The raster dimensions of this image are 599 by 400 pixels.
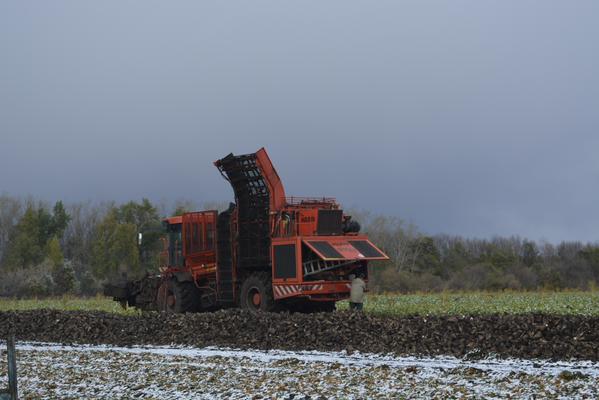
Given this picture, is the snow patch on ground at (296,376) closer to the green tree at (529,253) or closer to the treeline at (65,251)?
the treeline at (65,251)

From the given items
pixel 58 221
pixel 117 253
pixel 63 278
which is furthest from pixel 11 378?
pixel 58 221

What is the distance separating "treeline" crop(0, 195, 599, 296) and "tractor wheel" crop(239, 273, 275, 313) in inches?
809

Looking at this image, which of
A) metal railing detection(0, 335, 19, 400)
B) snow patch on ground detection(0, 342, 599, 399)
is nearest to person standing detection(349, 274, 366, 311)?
snow patch on ground detection(0, 342, 599, 399)

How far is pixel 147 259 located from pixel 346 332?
44.6m

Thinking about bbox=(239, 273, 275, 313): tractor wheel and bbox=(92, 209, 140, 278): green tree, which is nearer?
bbox=(239, 273, 275, 313): tractor wheel

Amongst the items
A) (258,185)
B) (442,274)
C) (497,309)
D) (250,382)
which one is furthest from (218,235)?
(442,274)

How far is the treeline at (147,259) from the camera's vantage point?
49562 millimetres

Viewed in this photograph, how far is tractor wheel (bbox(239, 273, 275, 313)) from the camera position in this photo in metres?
21.6

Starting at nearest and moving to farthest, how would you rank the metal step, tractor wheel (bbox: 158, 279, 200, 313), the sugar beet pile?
1. the sugar beet pile
2. the metal step
3. tractor wheel (bbox: 158, 279, 200, 313)

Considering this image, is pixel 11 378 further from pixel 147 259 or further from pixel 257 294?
pixel 147 259

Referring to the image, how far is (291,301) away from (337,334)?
4.50m

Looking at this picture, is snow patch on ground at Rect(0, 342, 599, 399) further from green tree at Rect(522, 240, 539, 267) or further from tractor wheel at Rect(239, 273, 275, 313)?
green tree at Rect(522, 240, 539, 267)

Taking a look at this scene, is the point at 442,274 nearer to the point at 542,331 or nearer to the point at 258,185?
the point at 258,185

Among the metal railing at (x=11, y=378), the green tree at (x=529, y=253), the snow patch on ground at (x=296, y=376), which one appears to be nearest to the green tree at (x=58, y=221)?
the green tree at (x=529, y=253)
